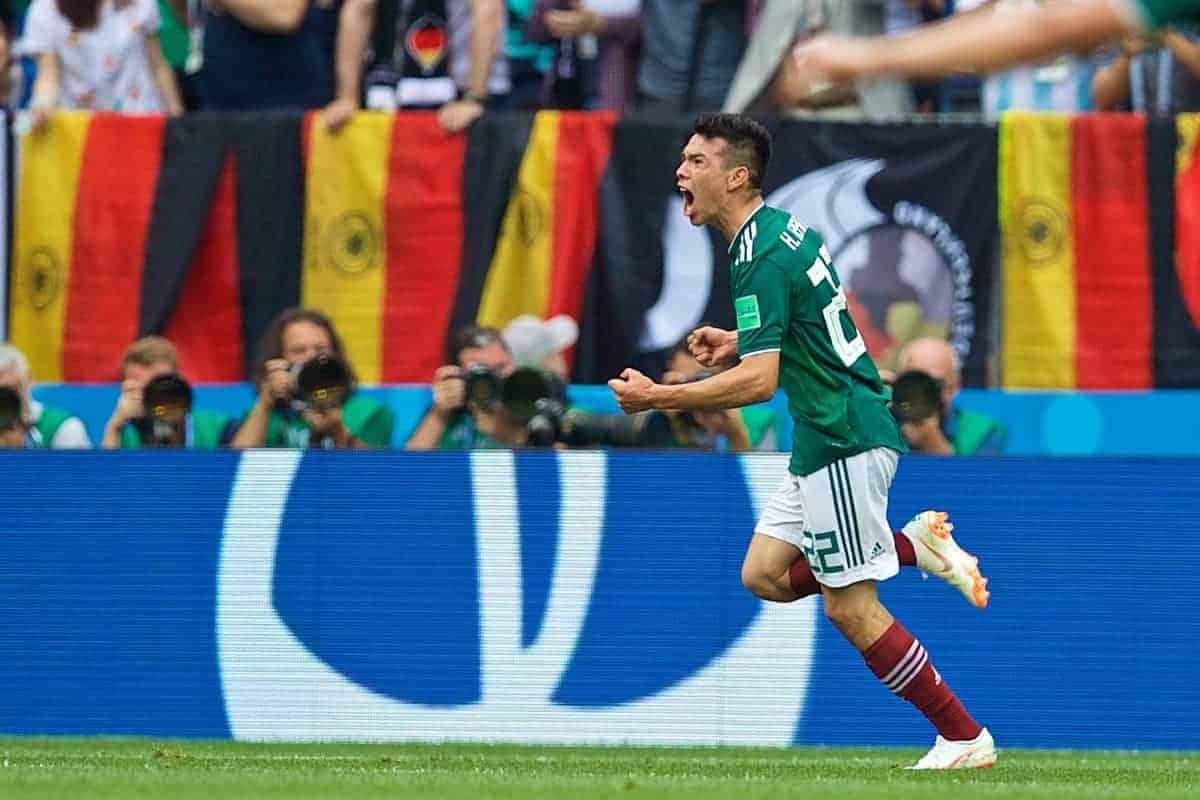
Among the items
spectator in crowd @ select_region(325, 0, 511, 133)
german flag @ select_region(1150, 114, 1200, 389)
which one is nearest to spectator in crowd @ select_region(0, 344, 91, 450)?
spectator in crowd @ select_region(325, 0, 511, 133)

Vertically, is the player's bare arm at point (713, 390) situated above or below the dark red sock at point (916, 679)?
above

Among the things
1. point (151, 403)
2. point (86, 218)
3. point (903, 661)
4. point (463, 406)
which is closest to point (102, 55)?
point (86, 218)

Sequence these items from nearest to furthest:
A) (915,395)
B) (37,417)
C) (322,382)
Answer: (915,395) → (322,382) → (37,417)

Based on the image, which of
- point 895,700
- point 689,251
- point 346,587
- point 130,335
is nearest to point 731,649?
point 895,700

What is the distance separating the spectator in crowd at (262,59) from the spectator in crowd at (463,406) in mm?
2631

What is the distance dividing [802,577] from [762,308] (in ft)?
3.56

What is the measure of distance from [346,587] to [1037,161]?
4.33 m

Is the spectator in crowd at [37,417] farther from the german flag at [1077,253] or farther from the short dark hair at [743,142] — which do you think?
the german flag at [1077,253]

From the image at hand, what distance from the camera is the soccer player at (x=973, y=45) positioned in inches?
211

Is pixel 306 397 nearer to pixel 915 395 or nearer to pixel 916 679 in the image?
pixel 915 395

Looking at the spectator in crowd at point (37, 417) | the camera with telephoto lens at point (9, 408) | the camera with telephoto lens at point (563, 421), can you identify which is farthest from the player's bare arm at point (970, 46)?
the camera with telephoto lens at point (9, 408)

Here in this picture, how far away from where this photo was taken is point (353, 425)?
1236 cm

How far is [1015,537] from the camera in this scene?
11.2 meters

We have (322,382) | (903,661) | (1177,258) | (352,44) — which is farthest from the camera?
(352,44)
